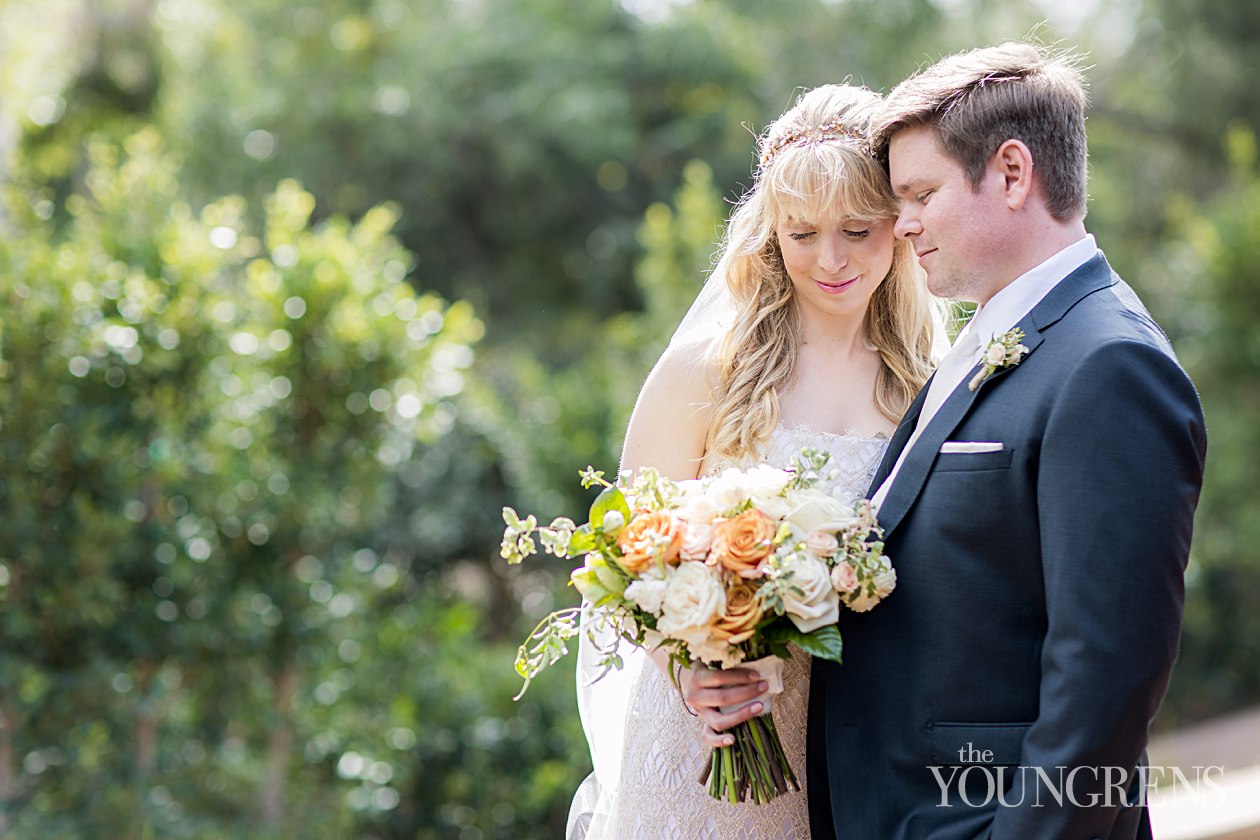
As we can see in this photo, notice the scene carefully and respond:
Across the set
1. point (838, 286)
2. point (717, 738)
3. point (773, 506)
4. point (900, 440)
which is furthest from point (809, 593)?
point (838, 286)

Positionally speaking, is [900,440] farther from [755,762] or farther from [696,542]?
[755,762]

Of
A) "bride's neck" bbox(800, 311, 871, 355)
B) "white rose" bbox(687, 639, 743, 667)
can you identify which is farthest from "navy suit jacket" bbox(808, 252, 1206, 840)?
"bride's neck" bbox(800, 311, 871, 355)

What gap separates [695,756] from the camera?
260 cm

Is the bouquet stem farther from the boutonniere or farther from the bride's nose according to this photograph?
the bride's nose

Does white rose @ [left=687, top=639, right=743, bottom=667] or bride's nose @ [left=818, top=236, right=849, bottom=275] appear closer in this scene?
white rose @ [left=687, top=639, right=743, bottom=667]

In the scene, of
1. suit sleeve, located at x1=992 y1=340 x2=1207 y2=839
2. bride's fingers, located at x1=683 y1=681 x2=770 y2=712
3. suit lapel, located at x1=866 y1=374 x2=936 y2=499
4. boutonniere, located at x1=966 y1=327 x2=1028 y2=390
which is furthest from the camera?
suit lapel, located at x1=866 y1=374 x2=936 y2=499

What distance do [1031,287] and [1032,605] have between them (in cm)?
58

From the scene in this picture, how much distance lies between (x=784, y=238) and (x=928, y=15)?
8.14 m

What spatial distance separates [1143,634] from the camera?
1838 millimetres

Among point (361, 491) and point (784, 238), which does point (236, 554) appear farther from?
point (784, 238)

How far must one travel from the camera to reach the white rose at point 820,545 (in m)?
2.07

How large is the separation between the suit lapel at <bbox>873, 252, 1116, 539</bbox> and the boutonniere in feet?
0.04

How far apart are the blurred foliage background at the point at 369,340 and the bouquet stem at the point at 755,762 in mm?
1512

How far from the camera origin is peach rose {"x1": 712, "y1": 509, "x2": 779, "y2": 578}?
6.82 feet
